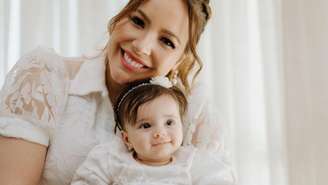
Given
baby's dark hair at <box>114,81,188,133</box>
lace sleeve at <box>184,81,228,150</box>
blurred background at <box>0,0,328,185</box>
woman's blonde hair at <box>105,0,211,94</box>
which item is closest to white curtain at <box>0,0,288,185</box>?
blurred background at <box>0,0,328,185</box>

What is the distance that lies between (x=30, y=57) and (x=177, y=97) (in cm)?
41

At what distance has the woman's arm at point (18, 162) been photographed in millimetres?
1413

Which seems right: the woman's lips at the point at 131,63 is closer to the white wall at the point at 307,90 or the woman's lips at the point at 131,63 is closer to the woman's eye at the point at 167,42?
the woman's eye at the point at 167,42

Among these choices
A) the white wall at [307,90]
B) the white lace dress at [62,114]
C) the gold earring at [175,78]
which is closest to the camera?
the white lace dress at [62,114]

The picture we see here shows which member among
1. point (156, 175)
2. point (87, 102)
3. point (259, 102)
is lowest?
point (259, 102)

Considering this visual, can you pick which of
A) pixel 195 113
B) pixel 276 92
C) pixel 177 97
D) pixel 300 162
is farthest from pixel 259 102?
pixel 177 97

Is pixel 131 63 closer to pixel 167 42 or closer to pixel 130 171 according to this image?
pixel 167 42

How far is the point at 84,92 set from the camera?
1564 mm

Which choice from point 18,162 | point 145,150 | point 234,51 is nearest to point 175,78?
point 145,150

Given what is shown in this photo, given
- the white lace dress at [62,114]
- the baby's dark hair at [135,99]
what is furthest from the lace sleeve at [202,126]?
the baby's dark hair at [135,99]

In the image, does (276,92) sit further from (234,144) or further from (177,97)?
(177,97)

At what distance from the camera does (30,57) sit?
157cm

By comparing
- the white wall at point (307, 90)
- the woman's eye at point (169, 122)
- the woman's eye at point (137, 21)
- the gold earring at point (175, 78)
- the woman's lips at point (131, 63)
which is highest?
the woman's eye at point (137, 21)

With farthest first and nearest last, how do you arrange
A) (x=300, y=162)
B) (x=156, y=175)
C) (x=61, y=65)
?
(x=300, y=162), (x=61, y=65), (x=156, y=175)
